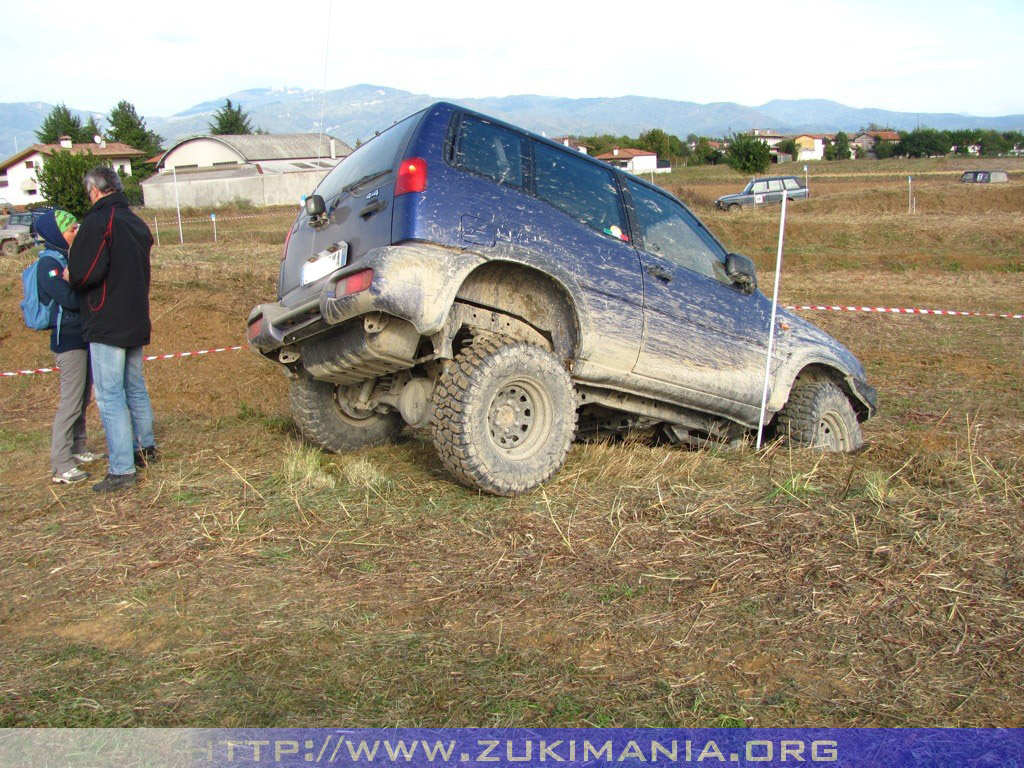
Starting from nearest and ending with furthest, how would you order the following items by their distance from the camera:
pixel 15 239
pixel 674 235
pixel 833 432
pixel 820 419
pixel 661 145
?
pixel 674 235, pixel 820 419, pixel 833 432, pixel 15 239, pixel 661 145

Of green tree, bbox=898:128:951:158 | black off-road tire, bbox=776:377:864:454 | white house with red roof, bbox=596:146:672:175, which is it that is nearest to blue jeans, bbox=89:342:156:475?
black off-road tire, bbox=776:377:864:454

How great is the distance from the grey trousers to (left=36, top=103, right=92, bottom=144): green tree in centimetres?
8080

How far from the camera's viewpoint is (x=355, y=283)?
4035 millimetres

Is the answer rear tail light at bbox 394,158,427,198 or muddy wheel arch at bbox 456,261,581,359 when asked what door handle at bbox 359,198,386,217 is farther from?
muddy wheel arch at bbox 456,261,581,359

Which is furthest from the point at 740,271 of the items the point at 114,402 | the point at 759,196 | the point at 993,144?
the point at 993,144

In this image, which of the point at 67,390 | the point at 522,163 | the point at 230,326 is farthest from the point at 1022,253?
the point at 67,390

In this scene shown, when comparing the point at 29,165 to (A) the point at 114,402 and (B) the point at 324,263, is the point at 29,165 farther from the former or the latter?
(B) the point at 324,263

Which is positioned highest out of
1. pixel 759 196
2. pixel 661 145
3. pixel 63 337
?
pixel 661 145

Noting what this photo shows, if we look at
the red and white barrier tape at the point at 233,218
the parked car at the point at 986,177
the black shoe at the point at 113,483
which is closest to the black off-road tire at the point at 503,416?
the black shoe at the point at 113,483

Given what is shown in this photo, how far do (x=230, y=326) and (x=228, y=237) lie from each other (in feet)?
49.0

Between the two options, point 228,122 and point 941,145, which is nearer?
point 228,122

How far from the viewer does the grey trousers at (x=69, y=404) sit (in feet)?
17.2

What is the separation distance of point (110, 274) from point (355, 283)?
184 cm

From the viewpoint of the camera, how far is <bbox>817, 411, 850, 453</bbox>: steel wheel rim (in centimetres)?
608
